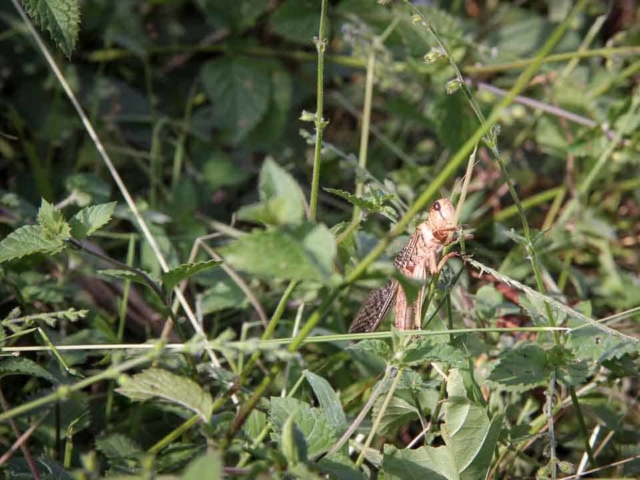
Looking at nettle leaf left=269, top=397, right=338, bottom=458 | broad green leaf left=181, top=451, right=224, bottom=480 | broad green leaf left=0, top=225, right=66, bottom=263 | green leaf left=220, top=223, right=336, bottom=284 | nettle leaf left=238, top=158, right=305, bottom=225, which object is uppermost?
nettle leaf left=238, top=158, right=305, bottom=225

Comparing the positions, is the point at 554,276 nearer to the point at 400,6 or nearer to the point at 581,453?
the point at 581,453

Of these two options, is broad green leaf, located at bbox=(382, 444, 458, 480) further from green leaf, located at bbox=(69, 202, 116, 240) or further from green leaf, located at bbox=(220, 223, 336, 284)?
green leaf, located at bbox=(69, 202, 116, 240)

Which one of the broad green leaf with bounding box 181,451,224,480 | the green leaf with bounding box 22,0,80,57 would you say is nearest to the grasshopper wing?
the broad green leaf with bounding box 181,451,224,480

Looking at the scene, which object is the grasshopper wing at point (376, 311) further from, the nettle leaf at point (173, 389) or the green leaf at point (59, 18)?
the green leaf at point (59, 18)

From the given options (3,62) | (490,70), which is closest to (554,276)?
(490,70)

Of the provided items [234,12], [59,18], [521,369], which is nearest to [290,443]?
[521,369]

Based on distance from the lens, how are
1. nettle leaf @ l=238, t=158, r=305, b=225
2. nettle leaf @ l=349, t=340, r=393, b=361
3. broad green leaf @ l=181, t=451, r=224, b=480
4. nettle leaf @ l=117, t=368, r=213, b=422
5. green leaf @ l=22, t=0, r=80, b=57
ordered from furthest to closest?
green leaf @ l=22, t=0, r=80, b=57
nettle leaf @ l=349, t=340, r=393, b=361
nettle leaf @ l=117, t=368, r=213, b=422
nettle leaf @ l=238, t=158, r=305, b=225
broad green leaf @ l=181, t=451, r=224, b=480
